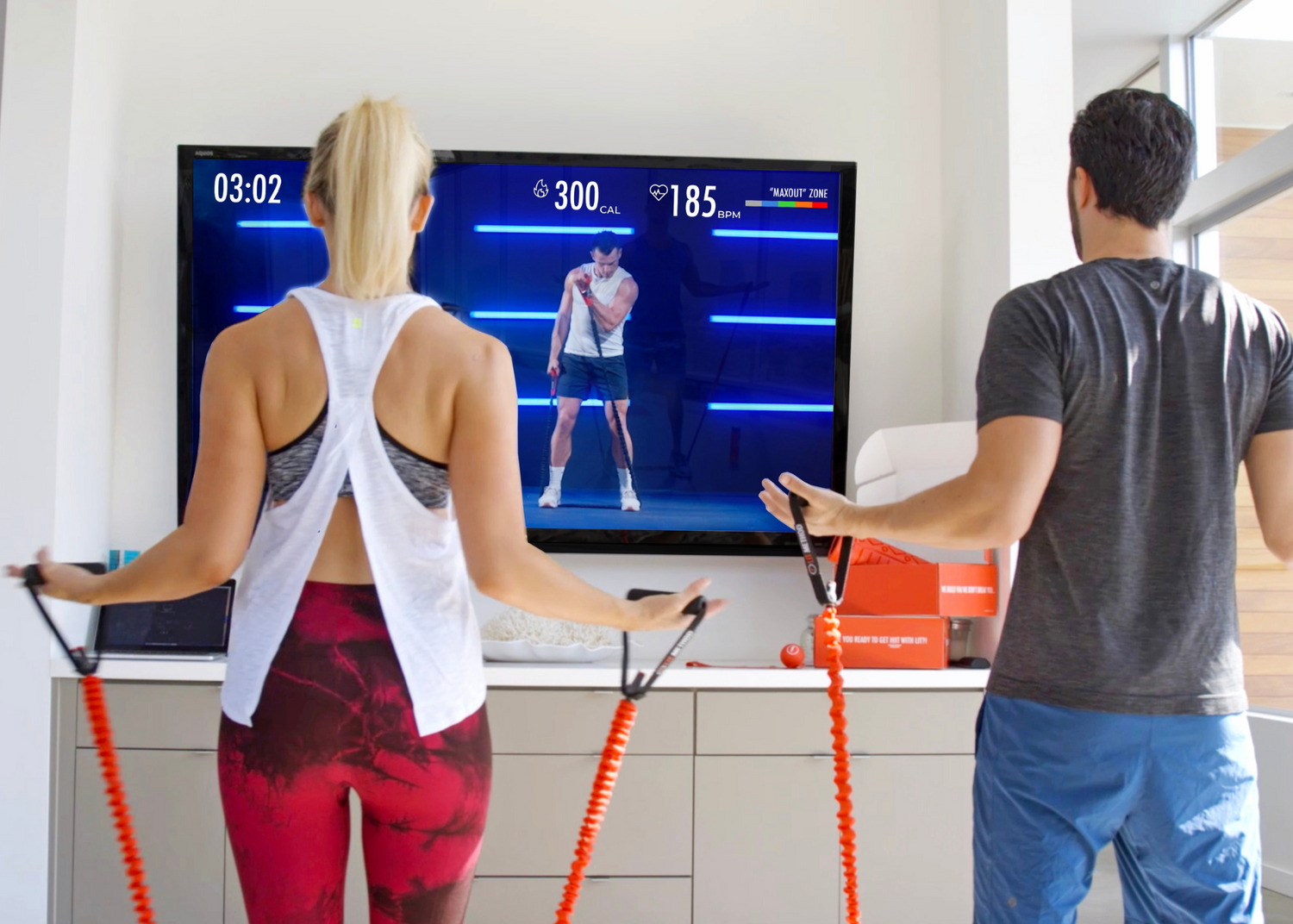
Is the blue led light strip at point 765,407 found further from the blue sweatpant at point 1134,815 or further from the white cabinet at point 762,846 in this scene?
the blue sweatpant at point 1134,815

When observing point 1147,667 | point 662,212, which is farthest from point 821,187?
point 1147,667

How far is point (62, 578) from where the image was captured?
1.56 meters

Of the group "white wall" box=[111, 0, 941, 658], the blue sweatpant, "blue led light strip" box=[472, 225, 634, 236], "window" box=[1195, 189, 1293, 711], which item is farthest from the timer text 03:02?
"window" box=[1195, 189, 1293, 711]

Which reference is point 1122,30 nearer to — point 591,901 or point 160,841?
point 591,901

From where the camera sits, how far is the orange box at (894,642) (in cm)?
307

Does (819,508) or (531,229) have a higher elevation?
(531,229)

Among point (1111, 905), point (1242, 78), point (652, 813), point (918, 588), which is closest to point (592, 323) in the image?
point (918, 588)

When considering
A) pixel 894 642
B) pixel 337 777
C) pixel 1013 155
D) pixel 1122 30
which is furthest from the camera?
pixel 1122 30

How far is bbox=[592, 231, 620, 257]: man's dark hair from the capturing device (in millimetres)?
3490

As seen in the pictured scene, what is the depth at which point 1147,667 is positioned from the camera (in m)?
1.38

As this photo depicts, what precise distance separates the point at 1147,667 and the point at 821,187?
7.83ft

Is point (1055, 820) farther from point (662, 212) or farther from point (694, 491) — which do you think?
point (662, 212)

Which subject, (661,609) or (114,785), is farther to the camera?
(114,785)

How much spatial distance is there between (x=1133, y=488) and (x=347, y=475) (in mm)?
956
